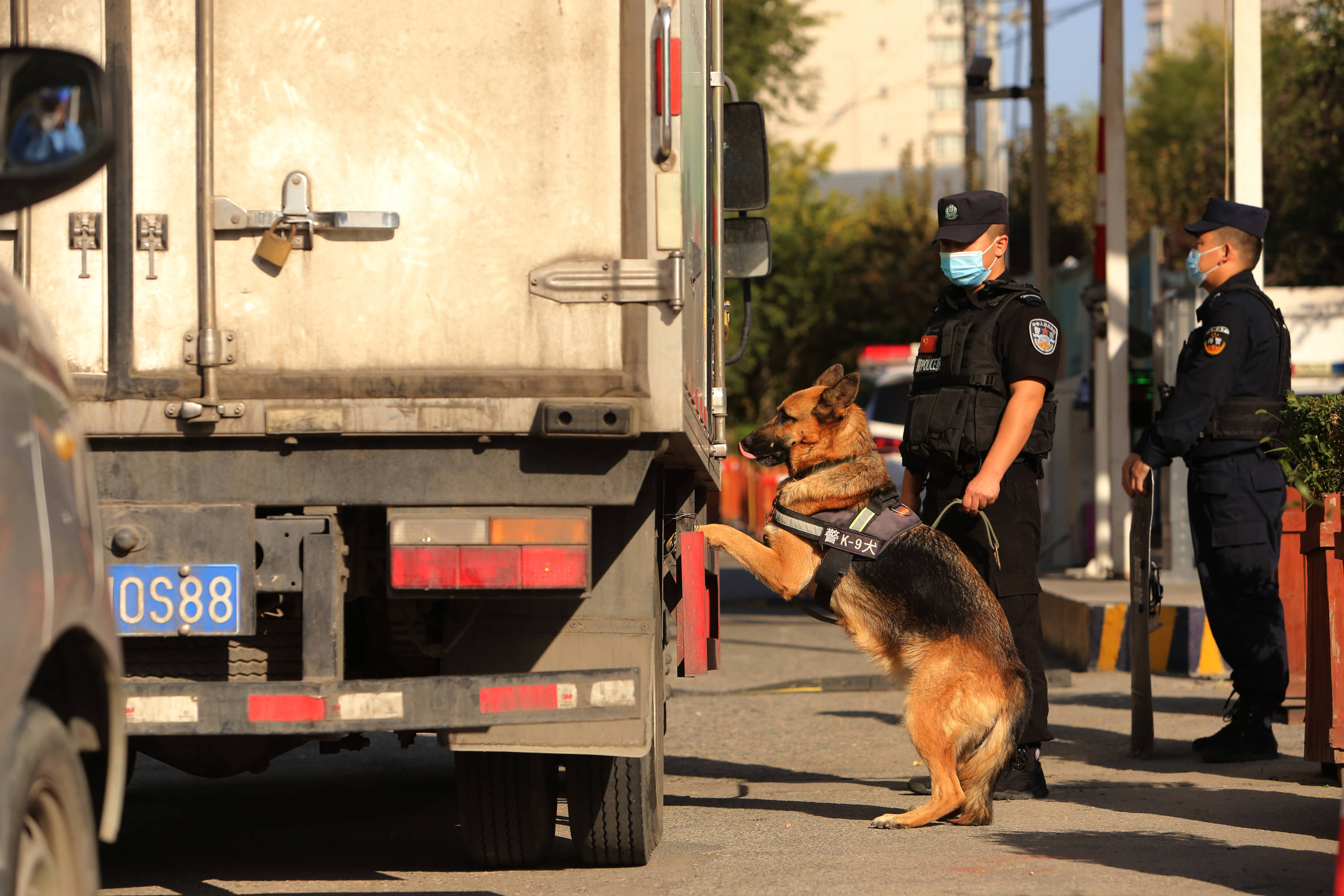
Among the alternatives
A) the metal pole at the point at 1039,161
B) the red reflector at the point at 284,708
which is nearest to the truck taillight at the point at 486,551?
the red reflector at the point at 284,708

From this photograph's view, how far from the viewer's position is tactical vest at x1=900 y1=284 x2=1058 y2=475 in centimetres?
555

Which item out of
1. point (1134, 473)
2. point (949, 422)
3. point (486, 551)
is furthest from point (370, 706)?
point (1134, 473)

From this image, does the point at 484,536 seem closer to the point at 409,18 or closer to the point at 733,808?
the point at 409,18

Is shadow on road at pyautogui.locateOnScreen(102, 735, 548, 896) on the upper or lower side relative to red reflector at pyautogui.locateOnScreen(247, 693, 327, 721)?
lower

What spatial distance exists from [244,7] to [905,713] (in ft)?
9.51

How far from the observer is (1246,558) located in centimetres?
611

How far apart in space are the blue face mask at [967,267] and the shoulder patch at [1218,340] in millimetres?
1032

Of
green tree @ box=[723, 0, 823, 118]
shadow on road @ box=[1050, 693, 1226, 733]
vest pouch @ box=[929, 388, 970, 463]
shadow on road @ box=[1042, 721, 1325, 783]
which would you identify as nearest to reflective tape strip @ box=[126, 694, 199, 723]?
vest pouch @ box=[929, 388, 970, 463]

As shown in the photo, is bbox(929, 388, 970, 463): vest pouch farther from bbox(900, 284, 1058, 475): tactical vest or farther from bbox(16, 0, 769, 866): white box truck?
bbox(16, 0, 769, 866): white box truck

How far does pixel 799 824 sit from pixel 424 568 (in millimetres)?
1968

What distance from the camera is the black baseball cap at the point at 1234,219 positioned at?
20.9 feet

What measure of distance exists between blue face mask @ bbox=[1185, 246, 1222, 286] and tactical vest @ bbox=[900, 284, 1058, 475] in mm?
1114

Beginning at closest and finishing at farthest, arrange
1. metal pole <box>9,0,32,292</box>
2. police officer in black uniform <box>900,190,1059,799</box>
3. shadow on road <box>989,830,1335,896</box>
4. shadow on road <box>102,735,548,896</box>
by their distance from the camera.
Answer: metal pole <box>9,0,32,292</box> < shadow on road <box>989,830,1335,896</box> < shadow on road <box>102,735,548,896</box> < police officer in black uniform <box>900,190,1059,799</box>

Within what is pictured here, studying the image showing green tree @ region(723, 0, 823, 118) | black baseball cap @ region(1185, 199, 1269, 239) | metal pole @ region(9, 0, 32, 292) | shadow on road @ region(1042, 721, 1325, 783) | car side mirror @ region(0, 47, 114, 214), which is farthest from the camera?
green tree @ region(723, 0, 823, 118)
